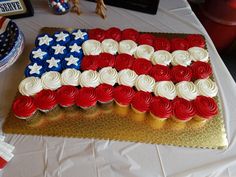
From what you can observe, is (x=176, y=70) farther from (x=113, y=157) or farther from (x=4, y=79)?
(x=4, y=79)

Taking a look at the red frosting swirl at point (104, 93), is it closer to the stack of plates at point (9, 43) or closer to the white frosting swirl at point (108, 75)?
the white frosting swirl at point (108, 75)

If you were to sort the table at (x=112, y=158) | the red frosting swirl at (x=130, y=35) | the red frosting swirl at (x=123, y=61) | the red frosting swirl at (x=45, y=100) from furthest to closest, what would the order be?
the red frosting swirl at (x=130, y=35) < the red frosting swirl at (x=123, y=61) < the red frosting swirl at (x=45, y=100) < the table at (x=112, y=158)

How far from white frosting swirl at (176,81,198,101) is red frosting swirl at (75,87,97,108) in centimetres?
30

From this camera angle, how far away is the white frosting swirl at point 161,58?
100cm

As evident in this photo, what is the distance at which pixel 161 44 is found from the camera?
1.06m

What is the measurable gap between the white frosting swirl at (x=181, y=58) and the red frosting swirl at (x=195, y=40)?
7cm

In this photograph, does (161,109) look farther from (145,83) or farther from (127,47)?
(127,47)

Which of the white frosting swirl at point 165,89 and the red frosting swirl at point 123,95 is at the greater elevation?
the white frosting swirl at point 165,89

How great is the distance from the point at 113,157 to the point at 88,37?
53 cm

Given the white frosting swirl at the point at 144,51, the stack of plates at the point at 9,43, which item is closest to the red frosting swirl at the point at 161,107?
the white frosting swirl at the point at 144,51

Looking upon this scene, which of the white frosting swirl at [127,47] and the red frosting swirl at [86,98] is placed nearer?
the red frosting swirl at [86,98]

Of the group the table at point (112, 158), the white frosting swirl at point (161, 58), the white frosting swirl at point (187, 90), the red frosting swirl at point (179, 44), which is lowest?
the table at point (112, 158)

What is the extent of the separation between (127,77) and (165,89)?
0.14 m

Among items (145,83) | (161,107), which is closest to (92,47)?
(145,83)
